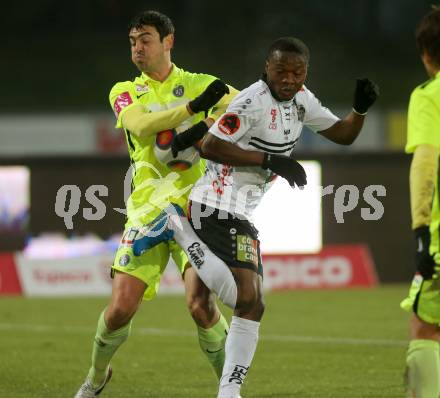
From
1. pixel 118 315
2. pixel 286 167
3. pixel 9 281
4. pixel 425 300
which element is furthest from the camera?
pixel 9 281

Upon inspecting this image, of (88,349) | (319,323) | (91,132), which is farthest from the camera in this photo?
(91,132)

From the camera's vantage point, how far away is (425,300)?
214 inches

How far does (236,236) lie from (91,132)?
649 inches

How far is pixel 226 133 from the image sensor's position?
6.55 m

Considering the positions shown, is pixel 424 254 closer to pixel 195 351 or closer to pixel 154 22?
pixel 154 22

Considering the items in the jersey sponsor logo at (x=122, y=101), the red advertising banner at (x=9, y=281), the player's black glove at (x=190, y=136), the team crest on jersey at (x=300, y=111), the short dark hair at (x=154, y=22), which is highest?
the short dark hair at (x=154, y=22)

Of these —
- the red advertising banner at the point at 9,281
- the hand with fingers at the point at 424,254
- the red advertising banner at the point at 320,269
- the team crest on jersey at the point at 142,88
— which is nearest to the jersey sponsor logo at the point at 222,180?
the team crest on jersey at the point at 142,88

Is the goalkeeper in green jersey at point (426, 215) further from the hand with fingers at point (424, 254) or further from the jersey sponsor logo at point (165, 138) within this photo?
the jersey sponsor logo at point (165, 138)

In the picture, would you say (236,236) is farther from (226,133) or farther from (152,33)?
(152,33)

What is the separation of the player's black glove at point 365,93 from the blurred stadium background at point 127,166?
84.8 inches

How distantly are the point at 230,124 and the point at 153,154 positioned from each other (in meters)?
0.93

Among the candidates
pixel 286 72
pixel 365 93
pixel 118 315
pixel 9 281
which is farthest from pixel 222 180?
pixel 9 281

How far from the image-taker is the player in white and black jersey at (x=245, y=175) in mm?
6512

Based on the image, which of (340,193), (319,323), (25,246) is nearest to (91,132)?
(25,246)
